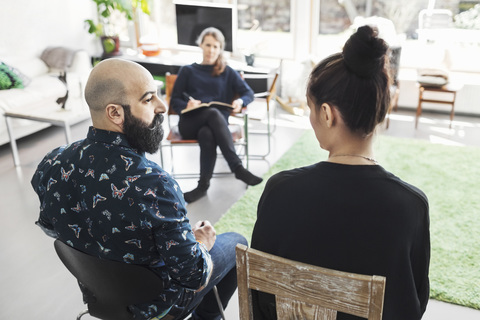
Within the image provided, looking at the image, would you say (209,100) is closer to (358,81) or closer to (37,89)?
(37,89)

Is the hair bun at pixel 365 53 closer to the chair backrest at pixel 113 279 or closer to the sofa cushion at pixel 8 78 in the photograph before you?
the chair backrest at pixel 113 279

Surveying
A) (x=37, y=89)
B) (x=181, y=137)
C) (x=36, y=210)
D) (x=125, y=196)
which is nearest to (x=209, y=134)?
(x=181, y=137)

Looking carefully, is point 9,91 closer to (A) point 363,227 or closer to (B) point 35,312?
(B) point 35,312

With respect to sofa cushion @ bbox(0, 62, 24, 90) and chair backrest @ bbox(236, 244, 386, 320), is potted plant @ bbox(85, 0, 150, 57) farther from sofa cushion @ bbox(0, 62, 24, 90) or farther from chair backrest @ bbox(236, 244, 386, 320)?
chair backrest @ bbox(236, 244, 386, 320)

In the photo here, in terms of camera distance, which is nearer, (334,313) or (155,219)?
(334,313)

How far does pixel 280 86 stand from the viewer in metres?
5.83

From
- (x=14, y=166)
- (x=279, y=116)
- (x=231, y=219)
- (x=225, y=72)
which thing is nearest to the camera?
(x=231, y=219)

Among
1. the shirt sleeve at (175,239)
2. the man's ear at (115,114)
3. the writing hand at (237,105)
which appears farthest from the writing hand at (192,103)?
the shirt sleeve at (175,239)

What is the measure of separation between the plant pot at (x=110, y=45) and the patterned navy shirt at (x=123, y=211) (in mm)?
4826

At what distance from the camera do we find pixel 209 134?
3549 mm

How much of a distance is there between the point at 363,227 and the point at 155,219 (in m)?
0.64

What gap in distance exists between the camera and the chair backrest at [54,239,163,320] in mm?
1475

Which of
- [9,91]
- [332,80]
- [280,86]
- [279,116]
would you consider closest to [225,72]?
[279,116]

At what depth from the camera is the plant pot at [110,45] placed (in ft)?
20.2
